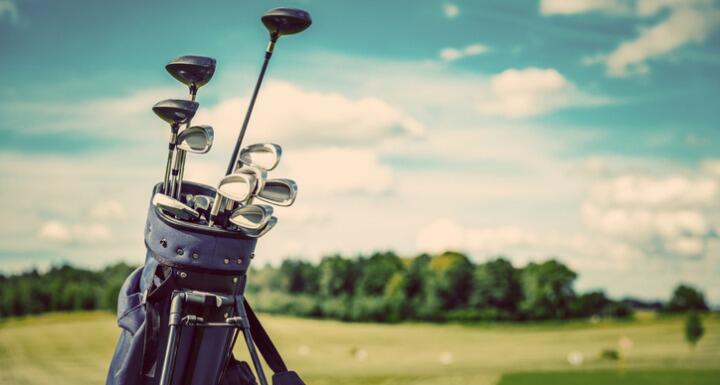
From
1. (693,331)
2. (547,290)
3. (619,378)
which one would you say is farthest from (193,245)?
(547,290)

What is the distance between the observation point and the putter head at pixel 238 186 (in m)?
3.14

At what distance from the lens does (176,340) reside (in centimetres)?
331

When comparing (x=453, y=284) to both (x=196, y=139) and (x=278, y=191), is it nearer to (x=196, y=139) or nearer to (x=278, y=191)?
(x=278, y=191)

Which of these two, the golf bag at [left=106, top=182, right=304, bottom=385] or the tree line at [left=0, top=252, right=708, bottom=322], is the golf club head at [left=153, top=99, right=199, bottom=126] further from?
the tree line at [left=0, top=252, right=708, bottom=322]

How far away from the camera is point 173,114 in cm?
337

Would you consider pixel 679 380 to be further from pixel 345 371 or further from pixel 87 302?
pixel 87 302

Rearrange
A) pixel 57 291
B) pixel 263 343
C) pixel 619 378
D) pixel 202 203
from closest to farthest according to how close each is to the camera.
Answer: pixel 202 203 → pixel 263 343 → pixel 619 378 → pixel 57 291

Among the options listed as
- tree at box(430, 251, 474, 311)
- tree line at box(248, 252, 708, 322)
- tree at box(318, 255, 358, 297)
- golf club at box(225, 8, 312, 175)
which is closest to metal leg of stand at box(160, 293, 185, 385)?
golf club at box(225, 8, 312, 175)

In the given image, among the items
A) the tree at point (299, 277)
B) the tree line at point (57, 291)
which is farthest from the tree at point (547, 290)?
the tree line at point (57, 291)

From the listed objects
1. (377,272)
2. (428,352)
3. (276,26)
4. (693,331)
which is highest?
(276,26)

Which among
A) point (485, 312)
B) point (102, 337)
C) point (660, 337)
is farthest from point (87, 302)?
point (660, 337)

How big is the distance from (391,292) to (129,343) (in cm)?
2831

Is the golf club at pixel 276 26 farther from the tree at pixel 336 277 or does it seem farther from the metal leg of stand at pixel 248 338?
the tree at pixel 336 277

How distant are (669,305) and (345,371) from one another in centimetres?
1626
